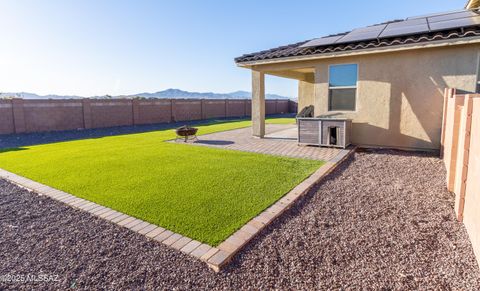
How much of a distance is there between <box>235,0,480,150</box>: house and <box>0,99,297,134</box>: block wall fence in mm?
15142

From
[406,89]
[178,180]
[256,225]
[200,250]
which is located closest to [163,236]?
[200,250]

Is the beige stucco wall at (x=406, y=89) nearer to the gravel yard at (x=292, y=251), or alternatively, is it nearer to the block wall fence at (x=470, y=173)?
the block wall fence at (x=470, y=173)

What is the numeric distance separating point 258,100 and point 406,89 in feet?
18.4

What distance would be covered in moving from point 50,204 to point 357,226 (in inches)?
207

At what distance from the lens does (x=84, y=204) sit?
4.75m

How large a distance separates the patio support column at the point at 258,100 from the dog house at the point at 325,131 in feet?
8.39

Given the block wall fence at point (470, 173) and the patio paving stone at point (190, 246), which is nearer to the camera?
the block wall fence at point (470, 173)

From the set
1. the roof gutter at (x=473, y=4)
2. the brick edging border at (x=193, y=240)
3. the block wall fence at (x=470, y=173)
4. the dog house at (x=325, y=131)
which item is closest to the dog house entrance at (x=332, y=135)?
the dog house at (x=325, y=131)

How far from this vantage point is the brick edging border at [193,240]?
3137mm

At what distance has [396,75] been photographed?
8375 mm

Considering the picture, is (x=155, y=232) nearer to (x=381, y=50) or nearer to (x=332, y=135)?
(x=332, y=135)

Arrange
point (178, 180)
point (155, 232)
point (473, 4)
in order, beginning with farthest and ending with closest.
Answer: point (473, 4) < point (178, 180) < point (155, 232)

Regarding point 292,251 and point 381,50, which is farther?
point 381,50

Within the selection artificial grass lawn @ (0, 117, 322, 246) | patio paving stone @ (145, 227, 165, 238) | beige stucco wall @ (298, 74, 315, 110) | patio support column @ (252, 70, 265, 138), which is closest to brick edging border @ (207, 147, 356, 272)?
artificial grass lawn @ (0, 117, 322, 246)
